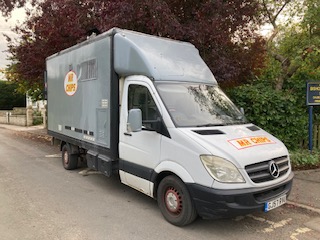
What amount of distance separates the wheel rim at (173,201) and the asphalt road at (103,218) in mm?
236

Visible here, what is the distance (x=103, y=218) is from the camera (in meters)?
4.50

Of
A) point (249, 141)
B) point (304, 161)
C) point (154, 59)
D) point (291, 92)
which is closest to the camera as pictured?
point (249, 141)

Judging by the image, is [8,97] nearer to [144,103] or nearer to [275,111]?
[275,111]

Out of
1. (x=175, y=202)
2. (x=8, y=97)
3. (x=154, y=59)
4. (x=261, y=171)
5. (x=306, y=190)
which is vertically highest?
(x=154, y=59)

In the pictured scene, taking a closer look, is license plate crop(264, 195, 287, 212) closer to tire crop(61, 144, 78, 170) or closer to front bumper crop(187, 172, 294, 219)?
front bumper crop(187, 172, 294, 219)

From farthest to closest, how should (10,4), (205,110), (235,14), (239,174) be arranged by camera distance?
(10,4), (235,14), (205,110), (239,174)

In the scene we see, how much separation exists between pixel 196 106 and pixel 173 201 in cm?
149

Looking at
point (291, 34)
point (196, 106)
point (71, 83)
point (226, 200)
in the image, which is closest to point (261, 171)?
point (226, 200)

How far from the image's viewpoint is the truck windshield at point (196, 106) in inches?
173

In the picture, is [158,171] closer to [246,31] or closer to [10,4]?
[246,31]

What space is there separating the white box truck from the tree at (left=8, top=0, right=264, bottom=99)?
67.9 inches

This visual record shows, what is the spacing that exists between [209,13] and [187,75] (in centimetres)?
331

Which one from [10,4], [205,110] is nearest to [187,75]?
[205,110]

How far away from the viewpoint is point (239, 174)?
12.0 feet
